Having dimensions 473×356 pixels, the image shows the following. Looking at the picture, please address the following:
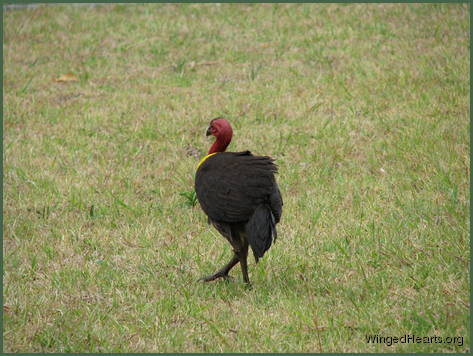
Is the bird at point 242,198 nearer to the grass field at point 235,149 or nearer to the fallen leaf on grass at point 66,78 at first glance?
the grass field at point 235,149

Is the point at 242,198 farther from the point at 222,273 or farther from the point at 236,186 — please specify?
the point at 222,273

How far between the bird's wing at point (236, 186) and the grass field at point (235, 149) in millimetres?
693

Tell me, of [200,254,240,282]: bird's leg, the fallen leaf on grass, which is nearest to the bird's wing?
[200,254,240,282]: bird's leg

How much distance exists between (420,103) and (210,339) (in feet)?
18.7

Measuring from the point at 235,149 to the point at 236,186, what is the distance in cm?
359

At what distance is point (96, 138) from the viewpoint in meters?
9.86

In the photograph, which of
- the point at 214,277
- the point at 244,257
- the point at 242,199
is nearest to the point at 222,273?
the point at 214,277

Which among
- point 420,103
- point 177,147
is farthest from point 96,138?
point 420,103

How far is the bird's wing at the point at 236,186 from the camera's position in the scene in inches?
227

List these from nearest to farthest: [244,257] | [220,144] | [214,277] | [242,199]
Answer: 1. [242,199]
2. [244,257]
3. [214,277]
4. [220,144]

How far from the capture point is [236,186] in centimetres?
582

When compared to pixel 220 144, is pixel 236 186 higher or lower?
lower

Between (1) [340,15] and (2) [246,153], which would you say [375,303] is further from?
(1) [340,15]

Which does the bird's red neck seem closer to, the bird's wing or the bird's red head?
the bird's red head
